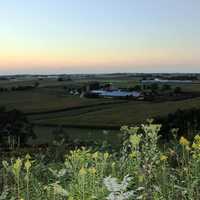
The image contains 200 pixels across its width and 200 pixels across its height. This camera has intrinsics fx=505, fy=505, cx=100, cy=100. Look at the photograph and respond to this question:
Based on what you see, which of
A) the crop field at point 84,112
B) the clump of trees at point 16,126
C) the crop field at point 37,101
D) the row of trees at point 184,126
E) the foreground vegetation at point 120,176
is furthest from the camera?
the crop field at point 37,101

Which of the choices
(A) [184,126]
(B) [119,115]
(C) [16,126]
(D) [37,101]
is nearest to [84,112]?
(B) [119,115]

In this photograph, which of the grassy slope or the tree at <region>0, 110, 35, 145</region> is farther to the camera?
the grassy slope

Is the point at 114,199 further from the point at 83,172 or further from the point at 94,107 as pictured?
the point at 94,107

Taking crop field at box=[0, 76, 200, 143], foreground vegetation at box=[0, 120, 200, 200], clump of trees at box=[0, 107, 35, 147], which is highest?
foreground vegetation at box=[0, 120, 200, 200]

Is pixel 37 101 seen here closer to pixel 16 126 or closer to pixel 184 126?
pixel 16 126

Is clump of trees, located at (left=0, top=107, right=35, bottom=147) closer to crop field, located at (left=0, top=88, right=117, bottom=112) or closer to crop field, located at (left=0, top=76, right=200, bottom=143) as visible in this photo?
crop field, located at (left=0, top=76, right=200, bottom=143)

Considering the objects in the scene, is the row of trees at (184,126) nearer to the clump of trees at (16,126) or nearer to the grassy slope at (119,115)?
the clump of trees at (16,126)

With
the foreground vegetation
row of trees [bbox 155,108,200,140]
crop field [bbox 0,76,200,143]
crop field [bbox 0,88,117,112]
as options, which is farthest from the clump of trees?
the foreground vegetation

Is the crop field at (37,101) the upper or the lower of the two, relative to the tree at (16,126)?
lower

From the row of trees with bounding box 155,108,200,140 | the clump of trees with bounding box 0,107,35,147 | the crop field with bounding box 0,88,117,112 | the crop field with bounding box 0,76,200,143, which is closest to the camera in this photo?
the row of trees with bounding box 155,108,200,140

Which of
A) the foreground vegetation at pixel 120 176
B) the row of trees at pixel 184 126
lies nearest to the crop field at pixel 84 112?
the row of trees at pixel 184 126

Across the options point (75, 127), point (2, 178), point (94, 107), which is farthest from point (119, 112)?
point (2, 178)

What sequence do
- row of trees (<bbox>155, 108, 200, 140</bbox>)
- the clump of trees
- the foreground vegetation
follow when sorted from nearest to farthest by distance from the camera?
the foreground vegetation < row of trees (<bbox>155, 108, 200, 140</bbox>) < the clump of trees

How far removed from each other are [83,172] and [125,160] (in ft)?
5.18
